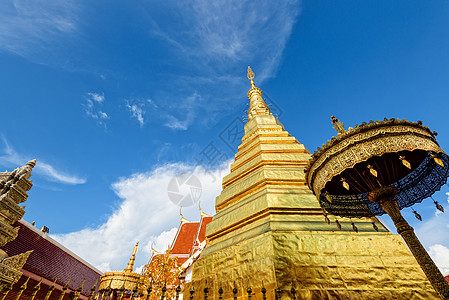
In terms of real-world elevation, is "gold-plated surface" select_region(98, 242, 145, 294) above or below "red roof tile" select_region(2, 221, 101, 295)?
below

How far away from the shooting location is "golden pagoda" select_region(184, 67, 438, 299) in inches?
170

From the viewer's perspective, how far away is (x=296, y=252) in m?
4.87

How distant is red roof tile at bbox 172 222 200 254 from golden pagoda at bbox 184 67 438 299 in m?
8.78

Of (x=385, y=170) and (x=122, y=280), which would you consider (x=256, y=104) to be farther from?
(x=122, y=280)

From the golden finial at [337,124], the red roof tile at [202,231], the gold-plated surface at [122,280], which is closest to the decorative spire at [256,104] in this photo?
the red roof tile at [202,231]

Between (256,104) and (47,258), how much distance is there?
12.3 m

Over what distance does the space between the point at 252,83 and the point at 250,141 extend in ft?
25.9

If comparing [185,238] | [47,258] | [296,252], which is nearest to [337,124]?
[296,252]

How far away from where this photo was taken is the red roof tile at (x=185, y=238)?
1489 cm

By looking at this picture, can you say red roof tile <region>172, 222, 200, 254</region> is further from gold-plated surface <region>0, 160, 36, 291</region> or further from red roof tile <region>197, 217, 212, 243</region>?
gold-plated surface <region>0, 160, 36, 291</region>

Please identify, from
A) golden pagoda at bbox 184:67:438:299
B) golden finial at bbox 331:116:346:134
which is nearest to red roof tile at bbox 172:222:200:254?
golden pagoda at bbox 184:67:438:299

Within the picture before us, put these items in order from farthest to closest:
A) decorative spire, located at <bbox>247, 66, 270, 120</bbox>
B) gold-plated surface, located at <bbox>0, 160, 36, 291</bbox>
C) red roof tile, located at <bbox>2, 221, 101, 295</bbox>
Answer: decorative spire, located at <bbox>247, 66, 270, 120</bbox> → red roof tile, located at <bbox>2, 221, 101, 295</bbox> → gold-plated surface, located at <bbox>0, 160, 36, 291</bbox>

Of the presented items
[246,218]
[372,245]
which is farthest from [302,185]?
[372,245]

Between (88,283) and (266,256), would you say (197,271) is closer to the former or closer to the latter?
(266,256)
